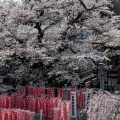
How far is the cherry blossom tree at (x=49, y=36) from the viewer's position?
1702 cm

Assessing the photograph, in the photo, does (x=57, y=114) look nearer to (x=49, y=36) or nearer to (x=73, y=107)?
(x=73, y=107)

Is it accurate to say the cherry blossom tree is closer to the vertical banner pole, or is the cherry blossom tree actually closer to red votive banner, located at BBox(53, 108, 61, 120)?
the vertical banner pole

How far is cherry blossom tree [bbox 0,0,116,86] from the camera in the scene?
17.0m

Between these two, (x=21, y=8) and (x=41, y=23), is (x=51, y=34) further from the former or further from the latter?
(x=21, y=8)

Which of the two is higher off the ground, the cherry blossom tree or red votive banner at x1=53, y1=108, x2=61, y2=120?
the cherry blossom tree

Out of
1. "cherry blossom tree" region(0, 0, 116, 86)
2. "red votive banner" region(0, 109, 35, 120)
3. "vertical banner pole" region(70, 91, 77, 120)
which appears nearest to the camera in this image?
"red votive banner" region(0, 109, 35, 120)

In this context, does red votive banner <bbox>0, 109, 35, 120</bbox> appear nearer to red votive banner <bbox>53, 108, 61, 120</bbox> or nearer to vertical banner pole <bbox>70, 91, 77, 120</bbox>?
red votive banner <bbox>53, 108, 61, 120</bbox>

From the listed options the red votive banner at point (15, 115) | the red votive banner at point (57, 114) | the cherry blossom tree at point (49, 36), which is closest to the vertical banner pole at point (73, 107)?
the red votive banner at point (57, 114)

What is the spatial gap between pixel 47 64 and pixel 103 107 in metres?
11.1

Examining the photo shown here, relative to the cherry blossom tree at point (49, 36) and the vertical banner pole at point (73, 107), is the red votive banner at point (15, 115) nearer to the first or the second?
the vertical banner pole at point (73, 107)

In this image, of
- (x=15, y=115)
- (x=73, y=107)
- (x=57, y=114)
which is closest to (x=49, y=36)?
(x=73, y=107)

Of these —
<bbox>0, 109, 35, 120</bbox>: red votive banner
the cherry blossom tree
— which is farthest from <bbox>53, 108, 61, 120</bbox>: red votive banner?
the cherry blossom tree

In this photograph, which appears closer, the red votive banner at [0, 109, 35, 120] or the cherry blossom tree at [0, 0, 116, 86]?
the red votive banner at [0, 109, 35, 120]

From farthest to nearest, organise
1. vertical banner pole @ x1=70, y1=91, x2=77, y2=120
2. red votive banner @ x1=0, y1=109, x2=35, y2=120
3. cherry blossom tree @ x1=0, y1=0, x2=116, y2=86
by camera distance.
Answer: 1. cherry blossom tree @ x1=0, y1=0, x2=116, y2=86
2. vertical banner pole @ x1=70, y1=91, x2=77, y2=120
3. red votive banner @ x1=0, y1=109, x2=35, y2=120
